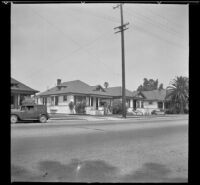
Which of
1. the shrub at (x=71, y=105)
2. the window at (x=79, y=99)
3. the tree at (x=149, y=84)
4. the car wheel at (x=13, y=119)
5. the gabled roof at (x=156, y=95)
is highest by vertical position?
the tree at (x=149, y=84)

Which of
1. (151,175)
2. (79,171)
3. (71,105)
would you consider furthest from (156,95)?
(79,171)

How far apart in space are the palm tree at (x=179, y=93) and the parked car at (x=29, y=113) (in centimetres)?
3238

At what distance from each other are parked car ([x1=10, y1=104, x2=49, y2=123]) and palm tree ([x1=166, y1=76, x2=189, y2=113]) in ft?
106

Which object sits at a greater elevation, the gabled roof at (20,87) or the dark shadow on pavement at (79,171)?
the gabled roof at (20,87)

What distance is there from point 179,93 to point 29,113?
33.7m

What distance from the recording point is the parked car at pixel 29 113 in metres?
19.3

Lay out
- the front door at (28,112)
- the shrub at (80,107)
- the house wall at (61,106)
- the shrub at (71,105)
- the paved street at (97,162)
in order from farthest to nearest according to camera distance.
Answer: the house wall at (61,106) < the shrub at (71,105) < the shrub at (80,107) < the front door at (28,112) < the paved street at (97,162)

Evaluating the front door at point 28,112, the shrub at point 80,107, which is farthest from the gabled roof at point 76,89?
the front door at point 28,112

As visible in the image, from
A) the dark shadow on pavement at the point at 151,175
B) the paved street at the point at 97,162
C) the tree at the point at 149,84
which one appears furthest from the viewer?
the tree at the point at 149,84

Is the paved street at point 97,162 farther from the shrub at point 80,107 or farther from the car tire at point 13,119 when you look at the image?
the shrub at point 80,107

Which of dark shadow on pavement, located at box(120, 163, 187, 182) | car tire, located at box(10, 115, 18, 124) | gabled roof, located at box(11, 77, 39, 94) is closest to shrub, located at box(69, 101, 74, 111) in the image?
gabled roof, located at box(11, 77, 39, 94)

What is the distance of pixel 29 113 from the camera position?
19922 millimetres
